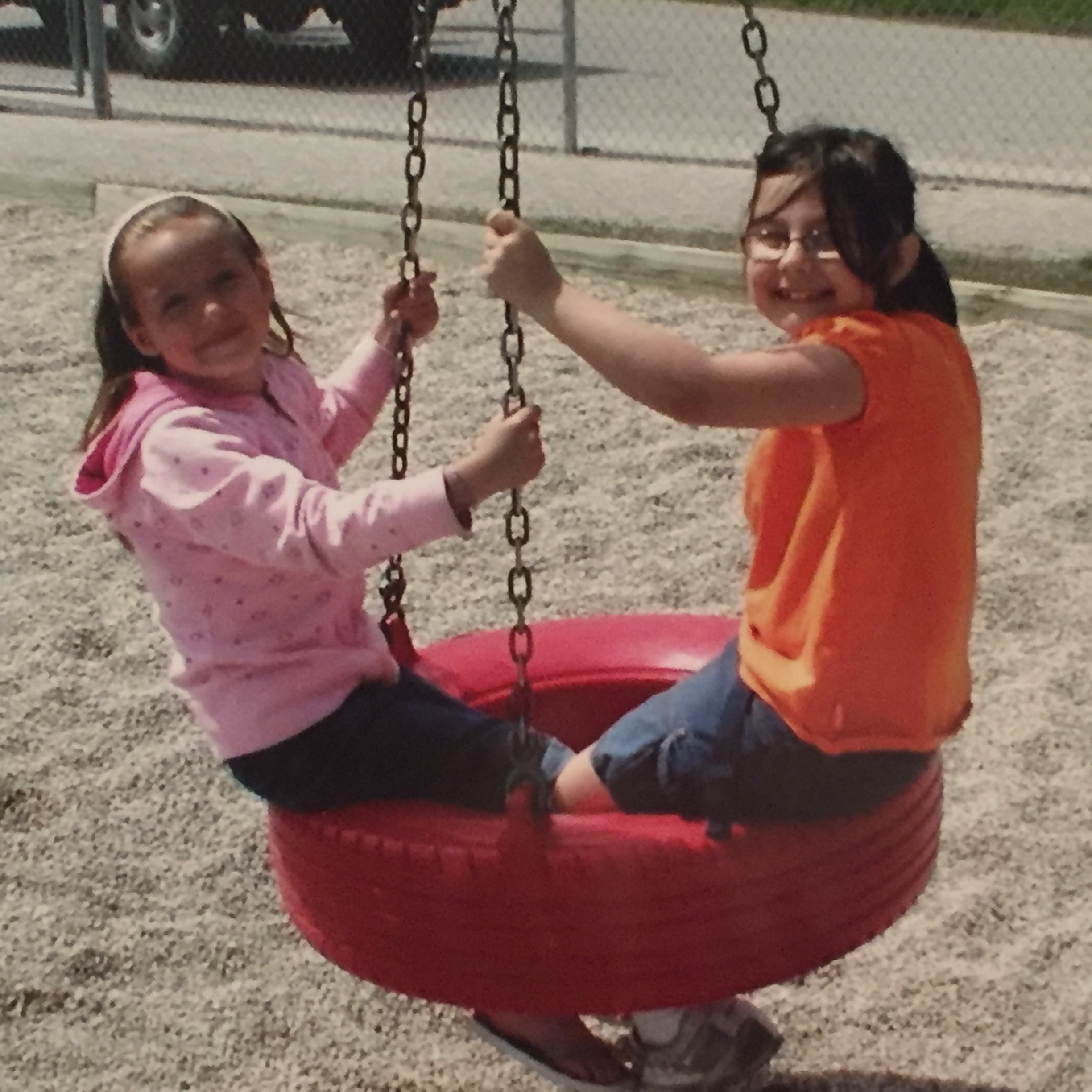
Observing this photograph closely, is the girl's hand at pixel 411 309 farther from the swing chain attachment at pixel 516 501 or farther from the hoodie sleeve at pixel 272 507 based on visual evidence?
the hoodie sleeve at pixel 272 507

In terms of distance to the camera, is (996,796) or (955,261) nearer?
(996,796)

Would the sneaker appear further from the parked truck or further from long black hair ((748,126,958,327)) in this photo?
the parked truck

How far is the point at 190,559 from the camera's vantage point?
1894 mm

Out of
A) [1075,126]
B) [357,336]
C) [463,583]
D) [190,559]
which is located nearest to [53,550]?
[463,583]

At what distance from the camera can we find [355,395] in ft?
7.29

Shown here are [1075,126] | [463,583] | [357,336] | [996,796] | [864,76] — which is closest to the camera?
[996,796]

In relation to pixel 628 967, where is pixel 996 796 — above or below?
below

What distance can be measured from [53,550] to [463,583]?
994 mm

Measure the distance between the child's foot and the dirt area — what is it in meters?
0.32

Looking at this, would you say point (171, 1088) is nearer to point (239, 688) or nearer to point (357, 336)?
point (239, 688)

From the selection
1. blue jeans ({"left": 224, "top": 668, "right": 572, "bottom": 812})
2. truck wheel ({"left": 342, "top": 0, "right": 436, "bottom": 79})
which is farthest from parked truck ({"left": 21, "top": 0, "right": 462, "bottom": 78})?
blue jeans ({"left": 224, "top": 668, "right": 572, "bottom": 812})

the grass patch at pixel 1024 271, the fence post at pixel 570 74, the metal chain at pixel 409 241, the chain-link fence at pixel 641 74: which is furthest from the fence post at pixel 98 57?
the metal chain at pixel 409 241

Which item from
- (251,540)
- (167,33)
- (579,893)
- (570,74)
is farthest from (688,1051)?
(167,33)

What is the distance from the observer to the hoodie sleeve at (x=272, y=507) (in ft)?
5.61
